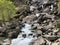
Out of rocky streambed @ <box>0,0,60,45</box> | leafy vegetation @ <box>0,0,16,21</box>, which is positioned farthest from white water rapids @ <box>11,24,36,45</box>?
leafy vegetation @ <box>0,0,16,21</box>

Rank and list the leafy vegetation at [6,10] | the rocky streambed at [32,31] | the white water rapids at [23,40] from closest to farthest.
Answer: the rocky streambed at [32,31], the white water rapids at [23,40], the leafy vegetation at [6,10]

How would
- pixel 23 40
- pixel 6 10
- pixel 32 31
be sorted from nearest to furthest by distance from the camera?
1. pixel 23 40
2. pixel 32 31
3. pixel 6 10

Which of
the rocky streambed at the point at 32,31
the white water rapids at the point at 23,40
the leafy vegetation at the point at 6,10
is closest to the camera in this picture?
the rocky streambed at the point at 32,31

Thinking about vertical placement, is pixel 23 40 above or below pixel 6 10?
below

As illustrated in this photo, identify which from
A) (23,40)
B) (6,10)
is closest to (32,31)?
(23,40)

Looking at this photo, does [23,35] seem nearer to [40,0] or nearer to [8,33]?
[8,33]

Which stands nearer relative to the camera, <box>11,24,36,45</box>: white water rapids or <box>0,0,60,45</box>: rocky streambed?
<box>0,0,60,45</box>: rocky streambed

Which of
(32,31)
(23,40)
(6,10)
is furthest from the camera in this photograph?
(6,10)

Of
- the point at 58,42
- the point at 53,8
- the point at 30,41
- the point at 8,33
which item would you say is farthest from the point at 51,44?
the point at 53,8

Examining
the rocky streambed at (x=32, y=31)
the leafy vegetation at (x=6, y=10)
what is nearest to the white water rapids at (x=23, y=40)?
the rocky streambed at (x=32, y=31)

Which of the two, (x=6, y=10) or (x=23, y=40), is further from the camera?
(x=6, y=10)

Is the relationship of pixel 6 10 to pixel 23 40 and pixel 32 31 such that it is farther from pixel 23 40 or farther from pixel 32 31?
pixel 23 40

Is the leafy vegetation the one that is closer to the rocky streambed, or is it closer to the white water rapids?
the rocky streambed

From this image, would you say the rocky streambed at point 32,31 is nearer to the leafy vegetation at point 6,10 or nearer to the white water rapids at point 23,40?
the white water rapids at point 23,40
